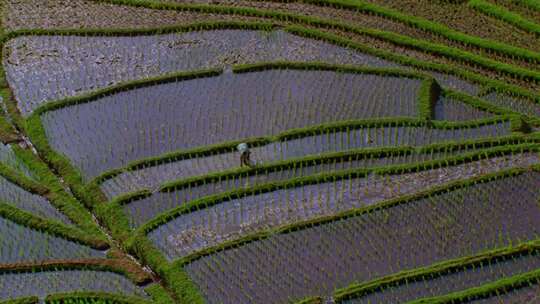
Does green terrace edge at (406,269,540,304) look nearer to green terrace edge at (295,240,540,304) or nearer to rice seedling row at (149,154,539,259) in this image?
green terrace edge at (295,240,540,304)

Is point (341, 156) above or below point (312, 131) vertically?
below

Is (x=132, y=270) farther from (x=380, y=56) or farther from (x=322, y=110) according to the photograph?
(x=380, y=56)

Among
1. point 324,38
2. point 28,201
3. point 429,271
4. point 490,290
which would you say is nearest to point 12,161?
point 28,201

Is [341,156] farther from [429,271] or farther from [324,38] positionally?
[324,38]

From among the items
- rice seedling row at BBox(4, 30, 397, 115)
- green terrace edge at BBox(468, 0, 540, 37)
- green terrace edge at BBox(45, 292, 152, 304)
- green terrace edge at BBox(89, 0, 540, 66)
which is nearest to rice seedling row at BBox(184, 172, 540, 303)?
green terrace edge at BBox(45, 292, 152, 304)

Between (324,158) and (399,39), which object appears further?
(399,39)

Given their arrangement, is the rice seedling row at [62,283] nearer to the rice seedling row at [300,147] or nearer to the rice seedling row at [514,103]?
the rice seedling row at [300,147]

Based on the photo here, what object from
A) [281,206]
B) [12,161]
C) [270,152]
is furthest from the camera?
[12,161]

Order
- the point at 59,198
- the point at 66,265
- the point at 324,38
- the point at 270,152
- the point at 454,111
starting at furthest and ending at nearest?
1. the point at 324,38
2. the point at 454,111
3. the point at 270,152
4. the point at 59,198
5. the point at 66,265
